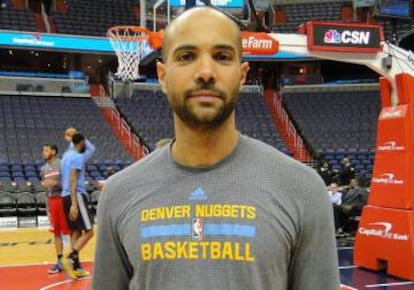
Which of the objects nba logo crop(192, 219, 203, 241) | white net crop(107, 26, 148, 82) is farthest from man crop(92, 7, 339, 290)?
white net crop(107, 26, 148, 82)

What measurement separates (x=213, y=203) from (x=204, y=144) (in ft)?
0.48

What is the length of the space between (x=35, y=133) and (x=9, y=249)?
9.63m

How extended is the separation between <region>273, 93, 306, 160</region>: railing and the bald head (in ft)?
61.5

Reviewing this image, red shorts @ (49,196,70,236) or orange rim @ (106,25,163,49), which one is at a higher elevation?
orange rim @ (106,25,163,49)

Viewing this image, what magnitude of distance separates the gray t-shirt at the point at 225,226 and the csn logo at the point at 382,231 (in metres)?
5.77

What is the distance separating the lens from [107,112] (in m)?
21.2

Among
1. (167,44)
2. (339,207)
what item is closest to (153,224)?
(167,44)

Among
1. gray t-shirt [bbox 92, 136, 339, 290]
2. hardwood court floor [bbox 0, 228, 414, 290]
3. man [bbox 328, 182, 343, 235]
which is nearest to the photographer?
gray t-shirt [bbox 92, 136, 339, 290]

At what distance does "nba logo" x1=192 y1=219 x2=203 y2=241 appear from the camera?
1.30m

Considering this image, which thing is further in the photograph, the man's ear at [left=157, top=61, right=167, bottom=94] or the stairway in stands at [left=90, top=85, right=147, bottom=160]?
the stairway in stands at [left=90, top=85, right=147, bottom=160]

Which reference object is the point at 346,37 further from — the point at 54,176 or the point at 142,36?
the point at 54,176

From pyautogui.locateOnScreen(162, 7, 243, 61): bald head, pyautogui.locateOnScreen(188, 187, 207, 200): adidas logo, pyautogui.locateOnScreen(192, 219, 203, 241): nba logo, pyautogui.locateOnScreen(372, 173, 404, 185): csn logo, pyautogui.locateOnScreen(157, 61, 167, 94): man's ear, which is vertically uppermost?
pyautogui.locateOnScreen(162, 7, 243, 61): bald head

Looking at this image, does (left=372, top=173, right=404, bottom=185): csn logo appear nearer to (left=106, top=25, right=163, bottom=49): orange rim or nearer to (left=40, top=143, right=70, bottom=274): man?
(left=106, top=25, right=163, bottom=49): orange rim

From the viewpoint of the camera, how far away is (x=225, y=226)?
4.25 ft
